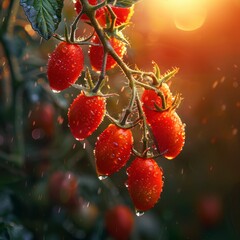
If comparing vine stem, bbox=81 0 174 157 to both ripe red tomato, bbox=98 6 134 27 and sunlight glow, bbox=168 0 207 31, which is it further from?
sunlight glow, bbox=168 0 207 31

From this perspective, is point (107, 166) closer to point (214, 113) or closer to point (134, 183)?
point (134, 183)

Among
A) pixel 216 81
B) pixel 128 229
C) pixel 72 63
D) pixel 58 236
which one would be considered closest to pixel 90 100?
pixel 72 63

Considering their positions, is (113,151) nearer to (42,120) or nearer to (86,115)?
(86,115)

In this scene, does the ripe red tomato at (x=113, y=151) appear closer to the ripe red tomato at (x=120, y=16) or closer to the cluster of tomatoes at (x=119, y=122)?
the cluster of tomatoes at (x=119, y=122)

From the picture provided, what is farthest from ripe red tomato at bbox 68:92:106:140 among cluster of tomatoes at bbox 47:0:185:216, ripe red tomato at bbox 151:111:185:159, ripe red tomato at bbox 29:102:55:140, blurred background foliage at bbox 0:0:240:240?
ripe red tomato at bbox 29:102:55:140

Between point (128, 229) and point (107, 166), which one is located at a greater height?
point (107, 166)
